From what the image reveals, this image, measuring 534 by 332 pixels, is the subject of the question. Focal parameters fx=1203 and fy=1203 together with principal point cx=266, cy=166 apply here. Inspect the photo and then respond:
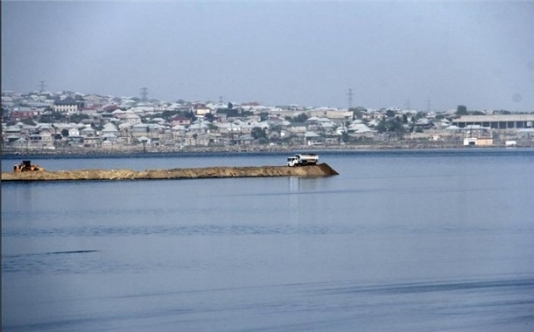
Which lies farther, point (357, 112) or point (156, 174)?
point (357, 112)

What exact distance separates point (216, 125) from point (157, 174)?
247 feet

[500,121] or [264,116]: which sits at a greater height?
[264,116]

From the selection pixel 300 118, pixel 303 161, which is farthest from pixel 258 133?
pixel 303 161

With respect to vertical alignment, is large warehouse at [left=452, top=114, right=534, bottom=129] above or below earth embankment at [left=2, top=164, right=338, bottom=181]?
above

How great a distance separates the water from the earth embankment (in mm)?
11637

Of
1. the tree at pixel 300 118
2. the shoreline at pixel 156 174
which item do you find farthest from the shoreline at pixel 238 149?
the shoreline at pixel 156 174

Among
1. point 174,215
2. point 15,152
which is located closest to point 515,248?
point 174,215

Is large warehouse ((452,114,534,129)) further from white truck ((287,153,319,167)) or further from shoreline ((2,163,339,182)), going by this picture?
shoreline ((2,163,339,182))

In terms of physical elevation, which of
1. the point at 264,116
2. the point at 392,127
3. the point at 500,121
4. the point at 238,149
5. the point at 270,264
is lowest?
the point at 270,264

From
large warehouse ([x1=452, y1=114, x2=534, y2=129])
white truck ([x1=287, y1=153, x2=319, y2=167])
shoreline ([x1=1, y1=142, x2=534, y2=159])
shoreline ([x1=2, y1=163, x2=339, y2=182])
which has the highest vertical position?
large warehouse ([x1=452, y1=114, x2=534, y2=129])

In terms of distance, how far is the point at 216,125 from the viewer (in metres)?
120

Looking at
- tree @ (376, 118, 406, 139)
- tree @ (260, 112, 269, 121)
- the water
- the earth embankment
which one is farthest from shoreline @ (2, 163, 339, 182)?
tree @ (260, 112, 269, 121)

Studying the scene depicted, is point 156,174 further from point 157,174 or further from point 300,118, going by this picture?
point 300,118

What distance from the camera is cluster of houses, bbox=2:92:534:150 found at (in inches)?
4077
